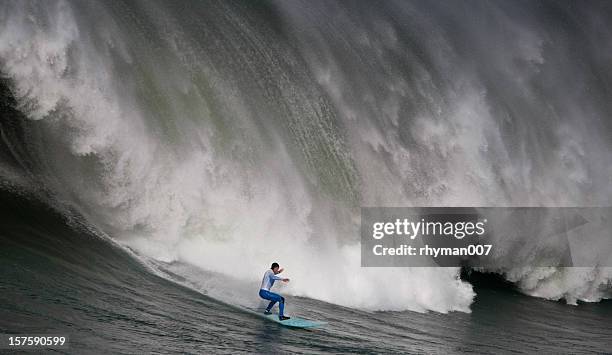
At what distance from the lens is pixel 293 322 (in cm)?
909

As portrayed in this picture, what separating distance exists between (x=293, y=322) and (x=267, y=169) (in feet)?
14.0

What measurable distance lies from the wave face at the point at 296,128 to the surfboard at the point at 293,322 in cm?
74

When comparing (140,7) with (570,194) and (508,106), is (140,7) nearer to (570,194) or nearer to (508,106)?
(508,106)

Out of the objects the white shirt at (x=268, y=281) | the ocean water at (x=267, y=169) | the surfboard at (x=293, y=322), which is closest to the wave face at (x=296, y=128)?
the ocean water at (x=267, y=169)

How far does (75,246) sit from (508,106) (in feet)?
36.9

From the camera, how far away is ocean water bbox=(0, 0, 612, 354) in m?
9.05

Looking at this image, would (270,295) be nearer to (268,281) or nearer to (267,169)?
(268,281)

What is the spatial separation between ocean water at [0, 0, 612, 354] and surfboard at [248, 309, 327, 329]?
158 millimetres

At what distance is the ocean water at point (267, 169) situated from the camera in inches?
356

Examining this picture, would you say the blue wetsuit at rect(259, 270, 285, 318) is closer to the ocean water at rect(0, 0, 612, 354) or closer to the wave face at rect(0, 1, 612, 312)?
the ocean water at rect(0, 0, 612, 354)

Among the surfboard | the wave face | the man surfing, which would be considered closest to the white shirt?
the man surfing

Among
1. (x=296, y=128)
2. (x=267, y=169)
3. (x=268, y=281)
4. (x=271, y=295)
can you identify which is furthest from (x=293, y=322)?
(x=296, y=128)

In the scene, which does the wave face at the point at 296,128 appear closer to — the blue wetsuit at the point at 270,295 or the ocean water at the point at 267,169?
the ocean water at the point at 267,169

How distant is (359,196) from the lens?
14094 mm
